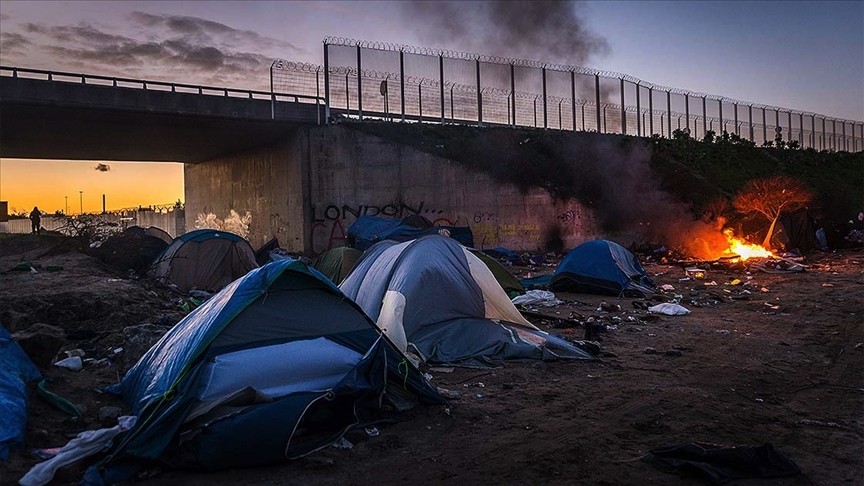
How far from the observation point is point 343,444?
5.43 m

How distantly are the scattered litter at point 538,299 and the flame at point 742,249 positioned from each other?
12.1 meters

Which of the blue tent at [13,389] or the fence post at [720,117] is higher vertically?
the fence post at [720,117]

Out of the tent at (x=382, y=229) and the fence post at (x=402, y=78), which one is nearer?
the tent at (x=382, y=229)

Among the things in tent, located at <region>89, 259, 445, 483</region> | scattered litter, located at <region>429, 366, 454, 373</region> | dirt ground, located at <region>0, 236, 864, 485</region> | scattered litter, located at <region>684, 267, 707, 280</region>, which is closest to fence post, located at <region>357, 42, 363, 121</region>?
scattered litter, located at <region>684, 267, 707, 280</region>

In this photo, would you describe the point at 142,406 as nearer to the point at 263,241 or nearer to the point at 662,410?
the point at 662,410

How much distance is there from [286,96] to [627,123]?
19.9 m

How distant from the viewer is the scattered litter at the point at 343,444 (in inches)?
213

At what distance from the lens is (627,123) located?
3512 centimetres

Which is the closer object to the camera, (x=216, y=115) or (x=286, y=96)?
(x=216, y=115)

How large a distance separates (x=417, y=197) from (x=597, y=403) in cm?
1951

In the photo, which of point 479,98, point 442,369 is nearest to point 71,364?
point 442,369

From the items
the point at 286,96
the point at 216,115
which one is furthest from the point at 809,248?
the point at 216,115

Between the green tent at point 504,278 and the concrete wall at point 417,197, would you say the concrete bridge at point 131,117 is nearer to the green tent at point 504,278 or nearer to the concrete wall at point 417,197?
the concrete wall at point 417,197

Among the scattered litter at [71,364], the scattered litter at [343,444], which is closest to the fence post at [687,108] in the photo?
the scattered litter at [71,364]
